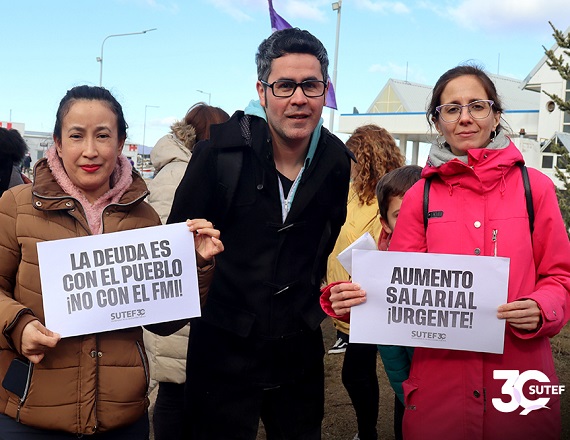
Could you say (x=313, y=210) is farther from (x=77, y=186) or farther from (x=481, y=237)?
(x=77, y=186)

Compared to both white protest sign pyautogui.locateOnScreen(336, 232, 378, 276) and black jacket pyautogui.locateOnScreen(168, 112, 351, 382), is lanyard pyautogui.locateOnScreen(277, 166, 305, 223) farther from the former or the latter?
white protest sign pyautogui.locateOnScreen(336, 232, 378, 276)

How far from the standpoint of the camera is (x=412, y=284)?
2.45 meters

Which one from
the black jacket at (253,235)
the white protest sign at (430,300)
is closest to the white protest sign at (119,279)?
the black jacket at (253,235)

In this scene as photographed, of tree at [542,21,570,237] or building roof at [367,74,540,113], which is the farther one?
building roof at [367,74,540,113]

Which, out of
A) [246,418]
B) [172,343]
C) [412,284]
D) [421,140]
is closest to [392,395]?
[172,343]

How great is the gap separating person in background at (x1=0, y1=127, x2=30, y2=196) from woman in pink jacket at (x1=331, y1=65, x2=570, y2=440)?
3668mm

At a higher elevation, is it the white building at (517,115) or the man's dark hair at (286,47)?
the white building at (517,115)

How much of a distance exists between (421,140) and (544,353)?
46.7m

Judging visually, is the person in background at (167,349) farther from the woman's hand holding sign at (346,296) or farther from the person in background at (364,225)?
the woman's hand holding sign at (346,296)

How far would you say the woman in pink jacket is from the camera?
2330mm

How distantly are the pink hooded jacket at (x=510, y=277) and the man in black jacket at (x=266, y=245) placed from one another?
61 cm

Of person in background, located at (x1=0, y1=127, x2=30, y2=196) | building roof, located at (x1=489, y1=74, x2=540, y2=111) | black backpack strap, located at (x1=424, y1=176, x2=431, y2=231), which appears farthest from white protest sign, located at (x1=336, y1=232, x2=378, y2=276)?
building roof, located at (x1=489, y1=74, x2=540, y2=111)

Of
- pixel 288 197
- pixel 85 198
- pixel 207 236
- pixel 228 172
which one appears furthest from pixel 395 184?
pixel 85 198

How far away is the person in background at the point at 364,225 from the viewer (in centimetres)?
423
